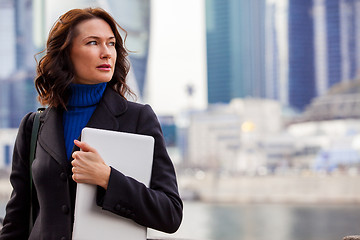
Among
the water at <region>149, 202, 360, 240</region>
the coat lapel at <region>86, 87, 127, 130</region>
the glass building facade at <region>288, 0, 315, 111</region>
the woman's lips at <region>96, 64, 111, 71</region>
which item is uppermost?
the glass building facade at <region>288, 0, 315, 111</region>

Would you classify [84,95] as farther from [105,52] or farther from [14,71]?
[14,71]

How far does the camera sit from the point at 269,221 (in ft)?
85.7

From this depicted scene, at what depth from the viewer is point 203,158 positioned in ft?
120

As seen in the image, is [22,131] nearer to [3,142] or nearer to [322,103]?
[3,142]

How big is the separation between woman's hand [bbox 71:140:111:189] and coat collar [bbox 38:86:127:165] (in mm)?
83

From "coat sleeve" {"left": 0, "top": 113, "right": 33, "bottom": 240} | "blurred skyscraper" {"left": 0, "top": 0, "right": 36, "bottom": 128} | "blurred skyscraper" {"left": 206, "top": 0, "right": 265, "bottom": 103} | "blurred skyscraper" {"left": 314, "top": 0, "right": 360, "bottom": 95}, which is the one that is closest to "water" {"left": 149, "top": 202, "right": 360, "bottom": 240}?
"blurred skyscraper" {"left": 206, "top": 0, "right": 265, "bottom": 103}

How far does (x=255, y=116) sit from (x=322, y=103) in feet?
17.1

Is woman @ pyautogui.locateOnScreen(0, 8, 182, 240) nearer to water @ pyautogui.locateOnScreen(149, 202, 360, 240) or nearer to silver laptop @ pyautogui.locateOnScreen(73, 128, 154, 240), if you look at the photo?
silver laptop @ pyautogui.locateOnScreen(73, 128, 154, 240)

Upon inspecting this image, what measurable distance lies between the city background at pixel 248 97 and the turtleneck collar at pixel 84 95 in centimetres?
2291

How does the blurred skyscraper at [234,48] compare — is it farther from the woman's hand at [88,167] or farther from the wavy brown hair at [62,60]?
the woman's hand at [88,167]

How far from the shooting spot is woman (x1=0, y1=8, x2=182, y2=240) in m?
0.73

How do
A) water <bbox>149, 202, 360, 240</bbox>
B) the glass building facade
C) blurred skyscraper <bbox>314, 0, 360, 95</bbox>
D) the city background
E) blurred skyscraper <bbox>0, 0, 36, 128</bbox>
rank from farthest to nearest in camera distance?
1. the glass building facade
2. blurred skyscraper <bbox>314, 0, 360, 95</bbox>
3. blurred skyscraper <bbox>0, 0, 36, 128</bbox>
4. the city background
5. water <bbox>149, 202, 360, 240</bbox>

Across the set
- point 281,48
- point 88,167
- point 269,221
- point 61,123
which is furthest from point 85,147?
point 281,48

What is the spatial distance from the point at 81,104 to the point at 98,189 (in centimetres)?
16
